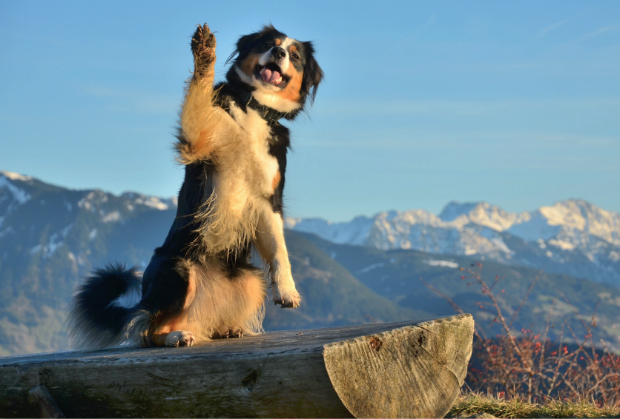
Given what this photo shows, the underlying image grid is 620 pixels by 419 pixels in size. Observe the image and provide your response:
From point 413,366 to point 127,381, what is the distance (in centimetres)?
173

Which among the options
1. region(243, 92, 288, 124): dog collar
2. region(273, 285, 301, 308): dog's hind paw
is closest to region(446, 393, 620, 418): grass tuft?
region(273, 285, 301, 308): dog's hind paw

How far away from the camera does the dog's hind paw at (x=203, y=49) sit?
15.2ft

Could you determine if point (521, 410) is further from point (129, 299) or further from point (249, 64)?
point (249, 64)

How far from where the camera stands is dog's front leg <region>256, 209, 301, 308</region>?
494 centimetres

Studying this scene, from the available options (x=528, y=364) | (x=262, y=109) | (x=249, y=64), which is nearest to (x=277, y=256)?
(x=262, y=109)

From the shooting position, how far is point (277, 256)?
5.10m

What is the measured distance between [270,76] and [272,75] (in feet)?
0.09

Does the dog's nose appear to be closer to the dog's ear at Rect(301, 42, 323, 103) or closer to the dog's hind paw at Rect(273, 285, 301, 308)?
the dog's ear at Rect(301, 42, 323, 103)

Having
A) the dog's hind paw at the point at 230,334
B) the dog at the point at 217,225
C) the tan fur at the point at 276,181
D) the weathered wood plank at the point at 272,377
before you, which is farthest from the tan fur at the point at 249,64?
the weathered wood plank at the point at 272,377

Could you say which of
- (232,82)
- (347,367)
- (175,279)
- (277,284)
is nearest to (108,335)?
(175,279)

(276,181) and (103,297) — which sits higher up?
(276,181)

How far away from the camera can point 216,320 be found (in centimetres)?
520

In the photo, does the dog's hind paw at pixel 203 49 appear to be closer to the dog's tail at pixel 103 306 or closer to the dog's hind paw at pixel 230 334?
the dog's tail at pixel 103 306

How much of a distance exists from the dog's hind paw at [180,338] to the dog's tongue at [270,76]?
2.25 meters
